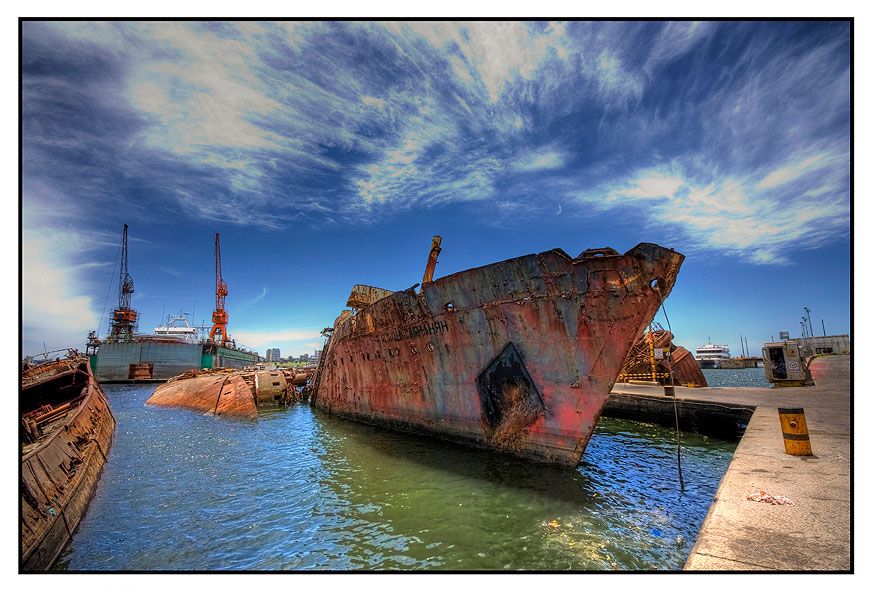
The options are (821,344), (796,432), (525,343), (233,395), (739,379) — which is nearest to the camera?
(796,432)

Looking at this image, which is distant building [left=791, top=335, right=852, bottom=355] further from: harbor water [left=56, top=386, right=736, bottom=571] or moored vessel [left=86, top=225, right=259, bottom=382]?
moored vessel [left=86, top=225, right=259, bottom=382]

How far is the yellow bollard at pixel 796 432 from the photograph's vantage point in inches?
205

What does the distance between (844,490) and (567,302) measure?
3.88m

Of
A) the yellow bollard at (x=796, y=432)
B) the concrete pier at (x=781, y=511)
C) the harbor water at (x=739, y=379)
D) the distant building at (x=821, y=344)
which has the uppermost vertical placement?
the distant building at (x=821, y=344)

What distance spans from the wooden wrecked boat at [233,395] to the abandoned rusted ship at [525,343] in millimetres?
8695

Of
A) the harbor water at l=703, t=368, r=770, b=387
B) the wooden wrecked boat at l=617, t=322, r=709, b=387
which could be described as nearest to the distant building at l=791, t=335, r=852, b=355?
the harbor water at l=703, t=368, r=770, b=387

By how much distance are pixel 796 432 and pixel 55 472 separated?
10.6m

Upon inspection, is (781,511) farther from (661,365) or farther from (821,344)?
(821,344)

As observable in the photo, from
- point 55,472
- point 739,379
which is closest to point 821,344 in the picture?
point 739,379

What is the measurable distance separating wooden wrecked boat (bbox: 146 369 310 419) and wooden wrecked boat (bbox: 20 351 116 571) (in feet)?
15.9

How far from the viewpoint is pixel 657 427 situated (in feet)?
40.1

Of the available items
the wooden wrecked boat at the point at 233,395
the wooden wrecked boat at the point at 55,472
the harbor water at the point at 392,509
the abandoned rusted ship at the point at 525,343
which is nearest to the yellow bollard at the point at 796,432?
the harbor water at the point at 392,509

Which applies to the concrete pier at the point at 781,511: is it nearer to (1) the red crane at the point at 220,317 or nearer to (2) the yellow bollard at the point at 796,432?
(2) the yellow bollard at the point at 796,432

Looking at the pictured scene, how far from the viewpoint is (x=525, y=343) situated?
282 inches
